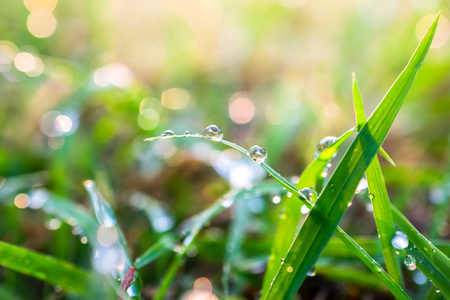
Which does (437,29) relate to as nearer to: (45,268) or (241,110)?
(241,110)

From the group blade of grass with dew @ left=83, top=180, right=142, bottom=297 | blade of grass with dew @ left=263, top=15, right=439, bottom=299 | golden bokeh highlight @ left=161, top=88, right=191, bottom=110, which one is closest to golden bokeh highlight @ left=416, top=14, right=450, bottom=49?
golden bokeh highlight @ left=161, top=88, right=191, bottom=110

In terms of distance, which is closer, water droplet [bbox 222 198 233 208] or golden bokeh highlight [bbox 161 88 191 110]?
water droplet [bbox 222 198 233 208]

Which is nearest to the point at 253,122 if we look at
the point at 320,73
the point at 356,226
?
the point at 320,73

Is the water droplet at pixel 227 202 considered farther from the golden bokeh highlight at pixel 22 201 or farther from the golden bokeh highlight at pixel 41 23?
the golden bokeh highlight at pixel 41 23

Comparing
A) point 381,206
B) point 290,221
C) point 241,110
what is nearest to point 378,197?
point 381,206

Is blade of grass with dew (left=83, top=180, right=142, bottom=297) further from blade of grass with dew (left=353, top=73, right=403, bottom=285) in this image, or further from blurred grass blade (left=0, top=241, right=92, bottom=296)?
blade of grass with dew (left=353, top=73, right=403, bottom=285)

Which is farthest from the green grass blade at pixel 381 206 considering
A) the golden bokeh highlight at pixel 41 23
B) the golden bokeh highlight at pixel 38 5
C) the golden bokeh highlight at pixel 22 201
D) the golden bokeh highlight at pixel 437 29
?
the golden bokeh highlight at pixel 38 5
